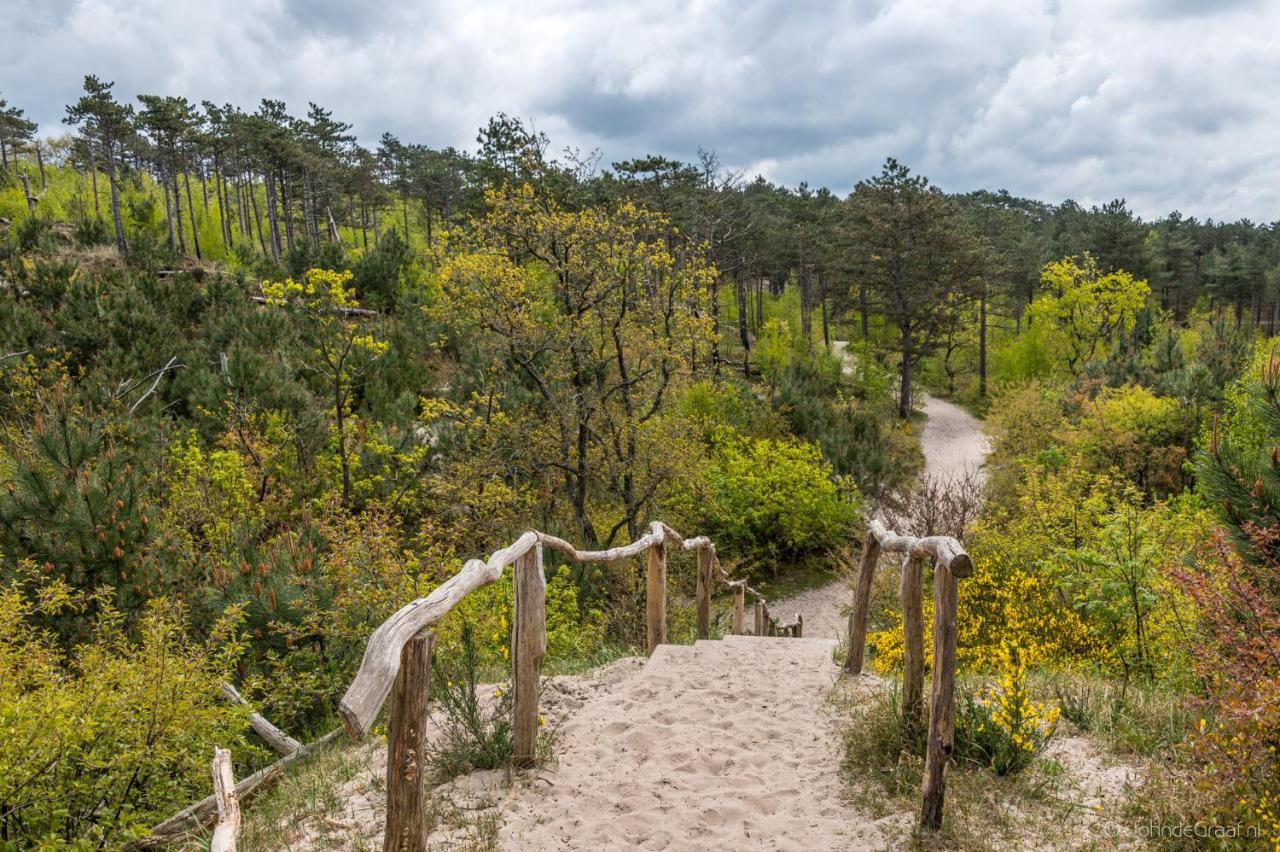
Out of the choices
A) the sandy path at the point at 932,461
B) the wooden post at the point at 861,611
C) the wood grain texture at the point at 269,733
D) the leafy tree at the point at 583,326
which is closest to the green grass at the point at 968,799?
the wooden post at the point at 861,611

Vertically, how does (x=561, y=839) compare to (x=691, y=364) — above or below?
below

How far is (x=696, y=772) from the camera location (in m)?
4.20

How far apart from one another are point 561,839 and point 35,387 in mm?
14617

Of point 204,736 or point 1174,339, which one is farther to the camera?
point 1174,339

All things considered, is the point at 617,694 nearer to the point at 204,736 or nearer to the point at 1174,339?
the point at 204,736

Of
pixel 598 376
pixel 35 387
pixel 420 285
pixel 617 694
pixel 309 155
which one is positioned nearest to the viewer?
pixel 617 694

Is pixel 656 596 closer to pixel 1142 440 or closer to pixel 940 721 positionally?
pixel 940 721

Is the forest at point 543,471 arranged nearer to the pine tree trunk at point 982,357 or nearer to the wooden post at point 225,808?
the wooden post at point 225,808

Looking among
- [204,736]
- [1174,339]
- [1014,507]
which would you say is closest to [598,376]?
[1014,507]

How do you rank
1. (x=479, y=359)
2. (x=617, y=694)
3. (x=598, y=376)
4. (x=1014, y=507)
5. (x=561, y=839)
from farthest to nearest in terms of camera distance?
(x=479, y=359)
(x=1014, y=507)
(x=598, y=376)
(x=617, y=694)
(x=561, y=839)

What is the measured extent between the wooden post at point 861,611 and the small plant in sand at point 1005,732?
1601mm

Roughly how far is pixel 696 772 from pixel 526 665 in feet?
3.82

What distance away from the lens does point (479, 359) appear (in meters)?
19.2

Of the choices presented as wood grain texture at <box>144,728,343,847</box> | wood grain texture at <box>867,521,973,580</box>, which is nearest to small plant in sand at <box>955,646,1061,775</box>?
wood grain texture at <box>867,521,973,580</box>
